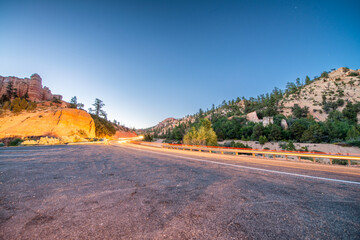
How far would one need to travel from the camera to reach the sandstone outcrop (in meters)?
31.7

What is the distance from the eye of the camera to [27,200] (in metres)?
2.36

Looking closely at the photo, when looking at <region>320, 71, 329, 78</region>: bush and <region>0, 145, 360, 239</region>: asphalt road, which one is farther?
<region>320, 71, 329, 78</region>: bush

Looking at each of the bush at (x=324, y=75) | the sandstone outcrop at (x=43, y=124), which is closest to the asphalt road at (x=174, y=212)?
the sandstone outcrop at (x=43, y=124)

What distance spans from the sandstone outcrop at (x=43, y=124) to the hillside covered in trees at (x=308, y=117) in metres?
38.6

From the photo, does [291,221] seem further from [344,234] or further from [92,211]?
[92,211]

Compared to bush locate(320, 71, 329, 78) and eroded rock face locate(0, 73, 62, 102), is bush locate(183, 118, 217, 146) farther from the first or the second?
bush locate(320, 71, 329, 78)

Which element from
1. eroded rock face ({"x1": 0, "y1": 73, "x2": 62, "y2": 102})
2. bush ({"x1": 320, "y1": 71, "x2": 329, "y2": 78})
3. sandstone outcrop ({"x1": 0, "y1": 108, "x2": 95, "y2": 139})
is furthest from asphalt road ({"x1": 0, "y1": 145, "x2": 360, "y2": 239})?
bush ({"x1": 320, "y1": 71, "x2": 329, "y2": 78})

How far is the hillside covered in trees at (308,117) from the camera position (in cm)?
4880

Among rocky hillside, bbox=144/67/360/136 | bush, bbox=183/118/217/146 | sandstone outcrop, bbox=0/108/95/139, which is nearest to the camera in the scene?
sandstone outcrop, bbox=0/108/95/139

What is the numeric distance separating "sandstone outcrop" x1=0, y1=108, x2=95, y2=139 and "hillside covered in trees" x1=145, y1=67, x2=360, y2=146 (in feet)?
127

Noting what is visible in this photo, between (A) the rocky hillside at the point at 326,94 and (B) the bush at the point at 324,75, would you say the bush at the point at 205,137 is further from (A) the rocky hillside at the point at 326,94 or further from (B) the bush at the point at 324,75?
(B) the bush at the point at 324,75

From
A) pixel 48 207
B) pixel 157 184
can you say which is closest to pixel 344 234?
pixel 157 184

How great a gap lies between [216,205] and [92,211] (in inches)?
74.8

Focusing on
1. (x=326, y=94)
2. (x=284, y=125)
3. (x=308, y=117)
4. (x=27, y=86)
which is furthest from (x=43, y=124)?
(x=326, y=94)
